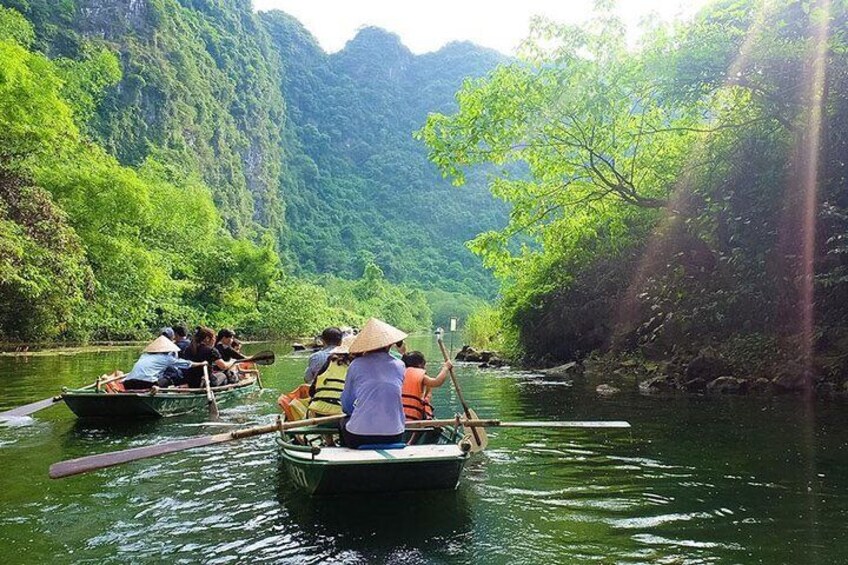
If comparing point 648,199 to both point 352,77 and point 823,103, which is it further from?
point 352,77

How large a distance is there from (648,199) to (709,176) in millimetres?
1254

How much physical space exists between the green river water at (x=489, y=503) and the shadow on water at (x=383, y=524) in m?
0.02

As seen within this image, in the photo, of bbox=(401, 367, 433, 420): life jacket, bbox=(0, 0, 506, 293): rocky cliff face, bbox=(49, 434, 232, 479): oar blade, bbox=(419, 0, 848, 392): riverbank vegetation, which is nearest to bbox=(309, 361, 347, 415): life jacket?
bbox=(401, 367, 433, 420): life jacket

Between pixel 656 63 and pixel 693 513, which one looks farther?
pixel 656 63

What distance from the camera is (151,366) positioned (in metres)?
9.55

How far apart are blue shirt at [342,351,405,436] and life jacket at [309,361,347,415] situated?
964 millimetres

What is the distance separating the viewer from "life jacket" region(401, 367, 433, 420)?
6.48m

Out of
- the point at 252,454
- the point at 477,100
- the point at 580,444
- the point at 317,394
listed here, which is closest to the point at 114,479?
the point at 252,454

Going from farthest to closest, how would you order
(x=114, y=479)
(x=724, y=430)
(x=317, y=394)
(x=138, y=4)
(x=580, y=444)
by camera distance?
(x=138, y=4), (x=724, y=430), (x=580, y=444), (x=317, y=394), (x=114, y=479)

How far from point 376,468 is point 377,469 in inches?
0.5

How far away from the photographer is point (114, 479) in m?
6.18

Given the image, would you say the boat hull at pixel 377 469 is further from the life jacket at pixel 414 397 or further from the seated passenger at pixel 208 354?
the seated passenger at pixel 208 354

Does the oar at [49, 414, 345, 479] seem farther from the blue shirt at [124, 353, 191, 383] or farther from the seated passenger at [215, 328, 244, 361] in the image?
the seated passenger at [215, 328, 244, 361]

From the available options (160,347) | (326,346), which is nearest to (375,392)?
(326,346)
